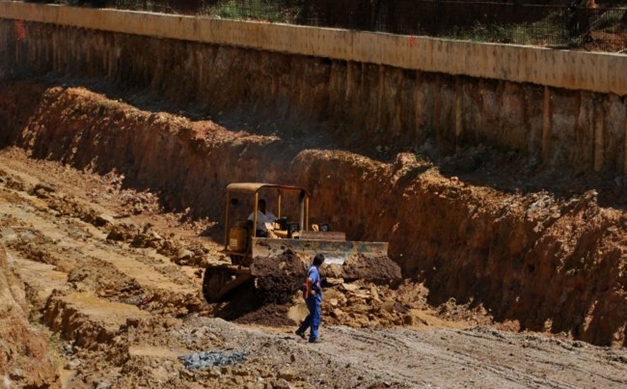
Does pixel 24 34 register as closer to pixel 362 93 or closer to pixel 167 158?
pixel 167 158

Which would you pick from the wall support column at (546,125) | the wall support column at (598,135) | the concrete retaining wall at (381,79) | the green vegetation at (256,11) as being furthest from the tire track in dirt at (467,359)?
the green vegetation at (256,11)

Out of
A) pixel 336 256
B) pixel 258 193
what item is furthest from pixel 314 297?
pixel 258 193

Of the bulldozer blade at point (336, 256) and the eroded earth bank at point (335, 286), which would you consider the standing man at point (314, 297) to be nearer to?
the eroded earth bank at point (335, 286)

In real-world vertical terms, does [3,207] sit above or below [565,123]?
below

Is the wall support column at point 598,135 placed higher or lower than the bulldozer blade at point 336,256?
higher

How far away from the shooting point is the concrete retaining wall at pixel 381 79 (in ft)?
90.9

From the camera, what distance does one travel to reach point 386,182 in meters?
30.9

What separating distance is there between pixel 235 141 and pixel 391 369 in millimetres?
17296

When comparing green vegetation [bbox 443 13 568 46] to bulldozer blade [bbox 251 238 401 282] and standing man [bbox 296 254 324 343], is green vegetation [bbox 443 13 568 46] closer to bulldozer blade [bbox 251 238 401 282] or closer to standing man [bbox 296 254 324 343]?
bulldozer blade [bbox 251 238 401 282]

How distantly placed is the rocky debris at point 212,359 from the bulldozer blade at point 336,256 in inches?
114

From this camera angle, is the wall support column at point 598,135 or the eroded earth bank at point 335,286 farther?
the wall support column at point 598,135

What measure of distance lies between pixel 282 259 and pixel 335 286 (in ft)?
3.28

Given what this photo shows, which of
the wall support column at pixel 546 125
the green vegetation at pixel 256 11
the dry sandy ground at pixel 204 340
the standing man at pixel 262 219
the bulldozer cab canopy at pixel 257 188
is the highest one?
the green vegetation at pixel 256 11

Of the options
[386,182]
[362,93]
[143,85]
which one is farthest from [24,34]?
[386,182]
